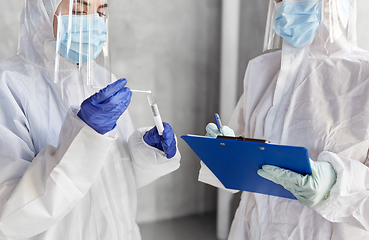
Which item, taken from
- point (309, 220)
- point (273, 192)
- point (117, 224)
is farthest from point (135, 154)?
point (309, 220)

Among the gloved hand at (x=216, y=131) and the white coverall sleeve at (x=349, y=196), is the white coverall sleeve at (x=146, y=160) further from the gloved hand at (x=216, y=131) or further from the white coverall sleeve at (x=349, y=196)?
the white coverall sleeve at (x=349, y=196)

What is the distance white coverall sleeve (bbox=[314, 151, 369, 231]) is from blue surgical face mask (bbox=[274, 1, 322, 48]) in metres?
0.46

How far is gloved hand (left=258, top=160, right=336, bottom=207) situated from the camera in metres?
0.83

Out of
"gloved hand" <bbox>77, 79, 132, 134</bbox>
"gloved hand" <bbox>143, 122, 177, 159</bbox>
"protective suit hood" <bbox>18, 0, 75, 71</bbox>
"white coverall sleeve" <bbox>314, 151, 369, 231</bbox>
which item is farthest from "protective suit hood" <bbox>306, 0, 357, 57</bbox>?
"protective suit hood" <bbox>18, 0, 75, 71</bbox>

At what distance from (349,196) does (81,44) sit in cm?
91

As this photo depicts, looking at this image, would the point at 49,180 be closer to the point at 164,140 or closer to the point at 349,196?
the point at 164,140

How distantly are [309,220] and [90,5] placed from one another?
1.01 m

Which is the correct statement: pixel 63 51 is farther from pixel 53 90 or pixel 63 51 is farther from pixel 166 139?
pixel 166 139

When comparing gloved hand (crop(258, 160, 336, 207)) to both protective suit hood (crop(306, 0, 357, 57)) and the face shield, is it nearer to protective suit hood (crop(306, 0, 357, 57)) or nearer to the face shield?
protective suit hood (crop(306, 0, 357, 57))

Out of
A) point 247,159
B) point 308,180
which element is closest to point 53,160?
point 247,159

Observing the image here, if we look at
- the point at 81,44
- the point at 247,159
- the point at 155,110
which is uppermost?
the point at 81,44

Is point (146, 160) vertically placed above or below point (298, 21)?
below

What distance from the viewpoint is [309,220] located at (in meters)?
1.01

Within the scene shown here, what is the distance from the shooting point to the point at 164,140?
40.5 inches
